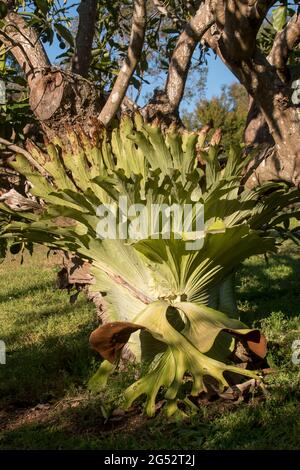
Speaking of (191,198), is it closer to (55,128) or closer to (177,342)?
(177,342)

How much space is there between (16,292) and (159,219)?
4.26 meters

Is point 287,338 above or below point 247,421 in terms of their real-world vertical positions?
above

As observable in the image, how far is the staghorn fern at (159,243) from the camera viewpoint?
3152 millimetres

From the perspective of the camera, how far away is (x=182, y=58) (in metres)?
4.68

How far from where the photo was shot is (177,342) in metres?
3.14

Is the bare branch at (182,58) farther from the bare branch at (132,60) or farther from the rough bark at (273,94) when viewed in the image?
the rough bark at (273,94)

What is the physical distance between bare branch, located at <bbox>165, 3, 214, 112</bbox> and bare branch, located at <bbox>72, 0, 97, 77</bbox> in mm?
664

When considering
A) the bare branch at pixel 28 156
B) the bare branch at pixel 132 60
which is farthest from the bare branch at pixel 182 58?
the bare branch at pixel 28 156

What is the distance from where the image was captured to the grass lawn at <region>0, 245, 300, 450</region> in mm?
2941

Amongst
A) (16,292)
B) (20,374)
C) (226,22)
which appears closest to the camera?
(226,22)

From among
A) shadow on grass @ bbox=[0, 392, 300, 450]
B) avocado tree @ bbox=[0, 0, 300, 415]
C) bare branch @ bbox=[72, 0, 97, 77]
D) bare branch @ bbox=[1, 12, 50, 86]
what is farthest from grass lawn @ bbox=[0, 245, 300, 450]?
bare branch @ bbox=[72, 0, 97, 77]

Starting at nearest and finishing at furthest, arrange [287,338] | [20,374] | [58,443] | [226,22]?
[58,443], [226,22], [20,374], [287,338]

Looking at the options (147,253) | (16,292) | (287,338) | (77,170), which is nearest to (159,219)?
(147,253)

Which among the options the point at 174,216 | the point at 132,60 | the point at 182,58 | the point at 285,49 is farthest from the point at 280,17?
the point at 182,58
